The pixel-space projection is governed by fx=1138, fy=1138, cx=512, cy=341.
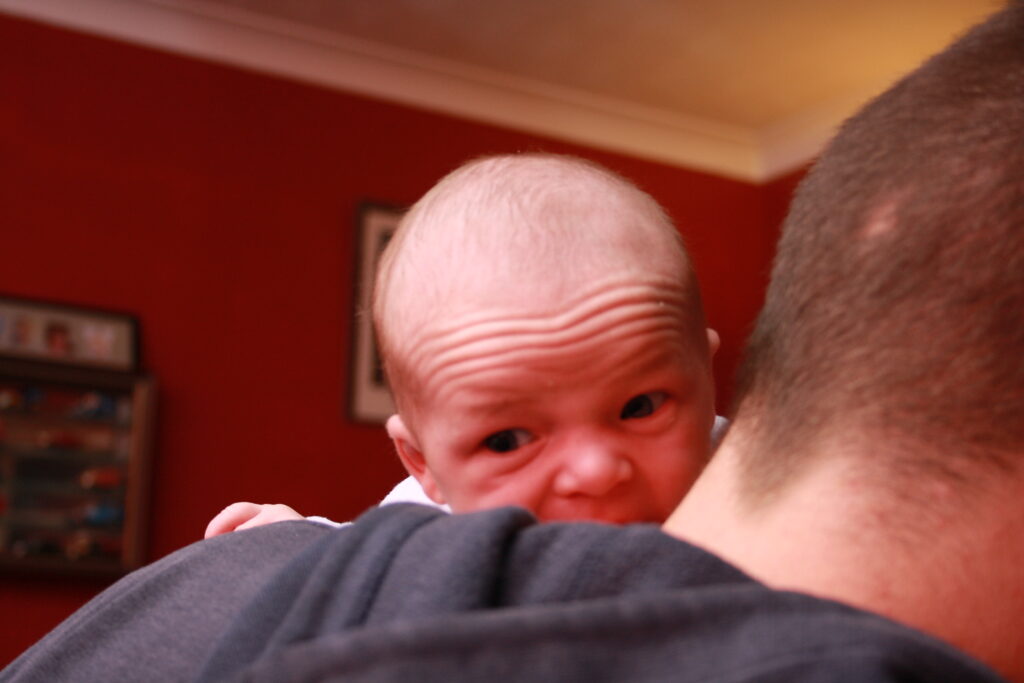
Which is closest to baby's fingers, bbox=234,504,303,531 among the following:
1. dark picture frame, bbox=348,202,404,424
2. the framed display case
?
the framed display case

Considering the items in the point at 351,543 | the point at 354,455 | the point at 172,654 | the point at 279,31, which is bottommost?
the point at 354,455

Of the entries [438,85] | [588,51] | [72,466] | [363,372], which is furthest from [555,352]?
[438,85]

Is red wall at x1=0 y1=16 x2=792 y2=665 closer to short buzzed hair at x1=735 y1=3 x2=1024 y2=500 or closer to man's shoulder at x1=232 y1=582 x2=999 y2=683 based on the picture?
short buzzed hair at x1=735 y1=3 x2=1024 y2=500

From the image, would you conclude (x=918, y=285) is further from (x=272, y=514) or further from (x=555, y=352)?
(x=272, y=514)

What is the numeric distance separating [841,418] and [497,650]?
0.22 meters

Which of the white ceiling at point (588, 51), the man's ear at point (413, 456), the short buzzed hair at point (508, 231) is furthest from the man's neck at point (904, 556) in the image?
the white ceiling at point (588, 51)

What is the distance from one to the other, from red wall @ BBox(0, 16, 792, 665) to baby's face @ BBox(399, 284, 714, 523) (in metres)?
3.47

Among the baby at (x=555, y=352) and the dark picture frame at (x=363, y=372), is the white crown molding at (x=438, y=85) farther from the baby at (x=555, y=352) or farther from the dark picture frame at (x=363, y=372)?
the baby at (x=555, y=352)

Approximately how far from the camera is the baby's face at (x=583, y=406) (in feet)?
3.03

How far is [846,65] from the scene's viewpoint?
202 inches

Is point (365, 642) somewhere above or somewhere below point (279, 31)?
above

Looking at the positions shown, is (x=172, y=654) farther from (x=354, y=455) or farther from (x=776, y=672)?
(x=354, y=455)

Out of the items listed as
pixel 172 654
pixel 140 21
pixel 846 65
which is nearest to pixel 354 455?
pixel 140 21

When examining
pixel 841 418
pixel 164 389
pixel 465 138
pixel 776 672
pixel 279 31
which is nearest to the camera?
pixel 776 672
